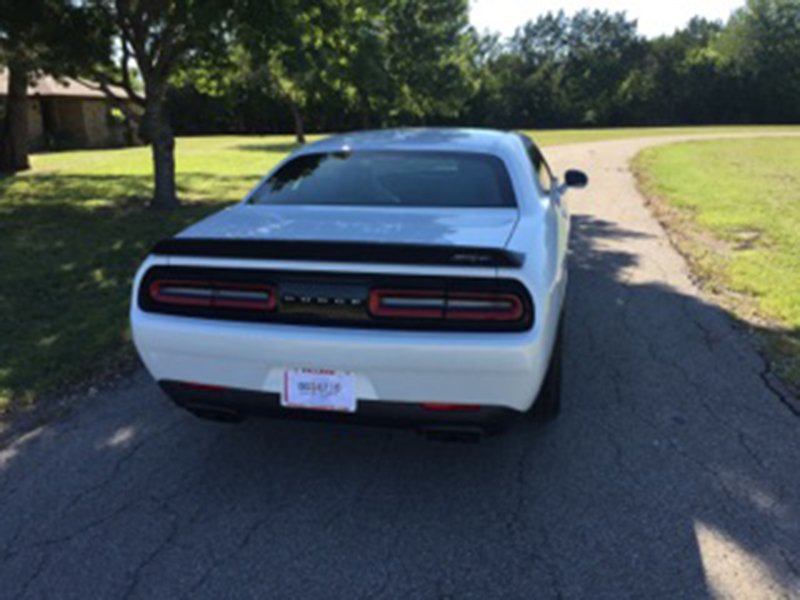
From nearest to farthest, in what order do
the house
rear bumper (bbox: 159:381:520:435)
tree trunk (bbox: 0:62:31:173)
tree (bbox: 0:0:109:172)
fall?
rear bumper (bbox: 159:381:520:435) < tree (bbox: 0:0:109:172) < tree trunk (bbox: 0:62:31:173) < the house

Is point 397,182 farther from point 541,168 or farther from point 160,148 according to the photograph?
point 160,148

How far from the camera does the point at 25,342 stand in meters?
4.95

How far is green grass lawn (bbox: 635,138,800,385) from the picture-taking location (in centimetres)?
540

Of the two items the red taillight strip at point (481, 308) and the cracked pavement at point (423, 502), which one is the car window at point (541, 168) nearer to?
the cracked pavement at point (423, 502)

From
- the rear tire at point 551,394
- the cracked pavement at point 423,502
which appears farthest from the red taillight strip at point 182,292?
the rear tire at point 551,394

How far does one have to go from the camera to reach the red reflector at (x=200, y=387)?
110 inches

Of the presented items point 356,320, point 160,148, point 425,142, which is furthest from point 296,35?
point 356,320

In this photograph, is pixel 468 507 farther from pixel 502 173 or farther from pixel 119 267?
pixel 119 267

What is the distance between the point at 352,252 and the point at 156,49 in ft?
34.8

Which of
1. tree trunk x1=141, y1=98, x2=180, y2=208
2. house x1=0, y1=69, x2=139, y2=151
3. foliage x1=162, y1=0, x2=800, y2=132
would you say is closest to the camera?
tree trunk x1=141, y1=98, x2=180, y2=208

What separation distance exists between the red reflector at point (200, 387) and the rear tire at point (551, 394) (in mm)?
1608

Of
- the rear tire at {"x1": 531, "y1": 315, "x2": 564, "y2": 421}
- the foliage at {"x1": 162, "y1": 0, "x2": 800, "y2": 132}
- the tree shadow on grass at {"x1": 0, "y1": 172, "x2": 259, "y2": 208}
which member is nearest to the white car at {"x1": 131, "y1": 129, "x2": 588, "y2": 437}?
the rear tire at {"x1": 531, "y1": 315, "x2": 564, "y2": 421}

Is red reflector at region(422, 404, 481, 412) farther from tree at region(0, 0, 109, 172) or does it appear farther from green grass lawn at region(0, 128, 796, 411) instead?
tree at region(0, 0, 109, 172)

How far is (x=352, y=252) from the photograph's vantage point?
2578 millimetres
